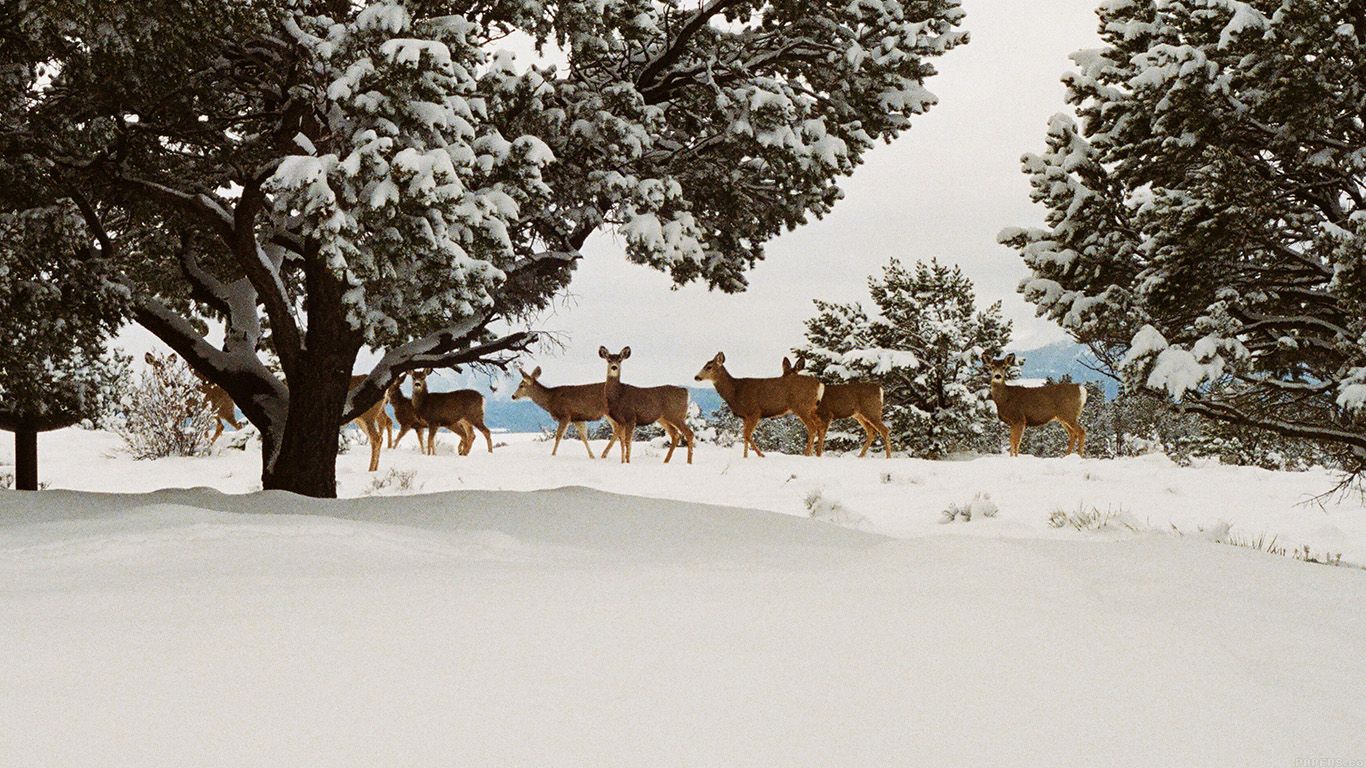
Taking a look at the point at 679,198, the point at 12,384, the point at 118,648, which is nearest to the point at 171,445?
the point at 12,384

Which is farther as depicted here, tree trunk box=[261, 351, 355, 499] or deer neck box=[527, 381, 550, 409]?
deer neck box=[527, 381, 550, 409]

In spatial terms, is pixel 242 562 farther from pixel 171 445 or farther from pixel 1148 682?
pixel 171 445

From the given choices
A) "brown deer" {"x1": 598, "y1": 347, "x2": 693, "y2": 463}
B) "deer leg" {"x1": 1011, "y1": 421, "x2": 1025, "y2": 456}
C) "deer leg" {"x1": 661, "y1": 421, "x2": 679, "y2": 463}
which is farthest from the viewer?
"deer leg" {"x1": 1011, "y1": 421, "x2": 1025, "y2": 456}

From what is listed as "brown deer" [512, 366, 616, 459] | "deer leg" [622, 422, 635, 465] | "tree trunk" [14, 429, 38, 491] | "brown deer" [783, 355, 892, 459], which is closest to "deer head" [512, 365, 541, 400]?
"brown deer" [512, 366, 616, 459]

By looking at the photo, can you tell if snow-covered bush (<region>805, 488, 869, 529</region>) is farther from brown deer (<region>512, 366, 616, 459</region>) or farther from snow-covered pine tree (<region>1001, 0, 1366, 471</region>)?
brown deer (<region>512, 366, 616, 459</region>)

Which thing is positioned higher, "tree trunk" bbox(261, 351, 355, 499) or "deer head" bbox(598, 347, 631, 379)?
"deer head" bbox(598, 347, 631, 379)

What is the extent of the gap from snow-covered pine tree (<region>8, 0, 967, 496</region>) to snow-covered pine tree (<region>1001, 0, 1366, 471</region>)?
206 cm

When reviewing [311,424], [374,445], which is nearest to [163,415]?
[374,445]

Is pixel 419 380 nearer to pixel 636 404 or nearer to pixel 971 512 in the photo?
pixel 636 404

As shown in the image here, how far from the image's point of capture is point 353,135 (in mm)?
6273

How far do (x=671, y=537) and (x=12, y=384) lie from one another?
639cm

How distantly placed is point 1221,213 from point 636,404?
9927 millimetres

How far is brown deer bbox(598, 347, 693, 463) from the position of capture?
617 inches

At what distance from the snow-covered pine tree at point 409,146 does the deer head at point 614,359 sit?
4815 mm
